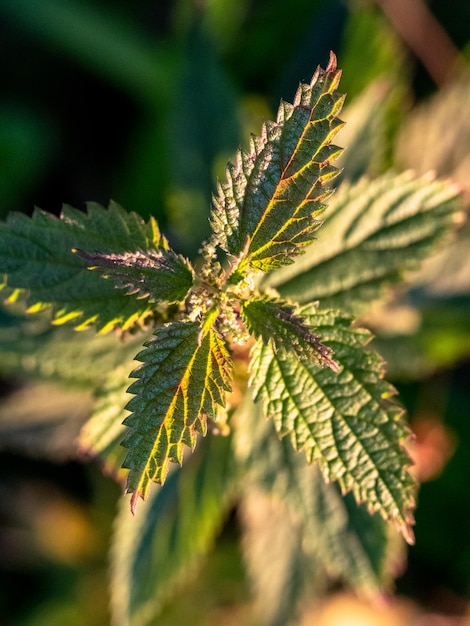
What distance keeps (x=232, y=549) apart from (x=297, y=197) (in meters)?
2.04

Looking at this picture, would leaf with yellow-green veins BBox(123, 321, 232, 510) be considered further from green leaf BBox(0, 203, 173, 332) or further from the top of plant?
green leaf BBox(0, 203, 173, 332)

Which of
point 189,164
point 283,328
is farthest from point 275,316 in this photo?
point 189,164

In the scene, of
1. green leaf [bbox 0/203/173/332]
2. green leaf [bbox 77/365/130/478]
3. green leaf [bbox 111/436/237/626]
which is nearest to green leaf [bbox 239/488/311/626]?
green leaf [bbox 111/436/237/626]

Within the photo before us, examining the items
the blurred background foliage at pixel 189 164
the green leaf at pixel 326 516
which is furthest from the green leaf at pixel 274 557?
the blurred background foliage at pixel 189 164

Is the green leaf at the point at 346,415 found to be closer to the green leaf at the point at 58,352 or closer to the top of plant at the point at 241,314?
the top of plant at the point at 241,314

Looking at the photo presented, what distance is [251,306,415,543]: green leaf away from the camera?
1.11m

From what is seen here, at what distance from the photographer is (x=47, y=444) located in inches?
75.9

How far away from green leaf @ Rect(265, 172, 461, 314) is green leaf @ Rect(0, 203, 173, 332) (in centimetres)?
42

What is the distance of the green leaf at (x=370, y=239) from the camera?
146 centimetres

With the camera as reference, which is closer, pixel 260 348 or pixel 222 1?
pixel 260 348

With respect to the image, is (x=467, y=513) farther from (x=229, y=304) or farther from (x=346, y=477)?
(x=229, y=304)

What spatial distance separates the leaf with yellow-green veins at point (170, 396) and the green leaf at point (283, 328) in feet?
0.23

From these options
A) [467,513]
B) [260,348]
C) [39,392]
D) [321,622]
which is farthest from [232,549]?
[260,348]

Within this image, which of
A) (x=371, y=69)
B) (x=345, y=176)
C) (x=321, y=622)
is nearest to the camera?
(x=345, y=176)
